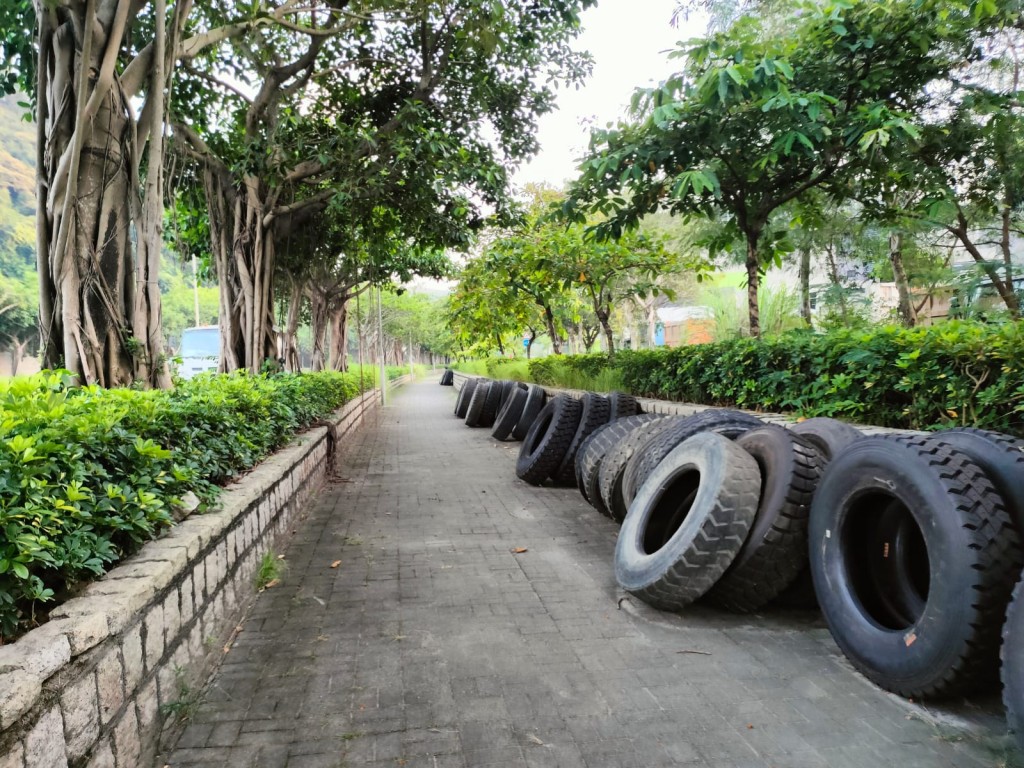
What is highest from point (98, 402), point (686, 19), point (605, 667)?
point (686, 19)

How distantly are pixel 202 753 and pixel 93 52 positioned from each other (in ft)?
15.8

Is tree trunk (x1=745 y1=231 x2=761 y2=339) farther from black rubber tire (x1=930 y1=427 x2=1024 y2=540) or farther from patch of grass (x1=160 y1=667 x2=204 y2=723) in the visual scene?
patch of grass (x1=160 y1=667 x2=204 y2=723)

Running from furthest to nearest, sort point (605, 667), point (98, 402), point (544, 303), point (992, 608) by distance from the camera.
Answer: point (544, 303) < point (98, 402) < point (605, 667) < point (992, 608)

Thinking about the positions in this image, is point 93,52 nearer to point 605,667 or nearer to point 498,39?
point 498,39

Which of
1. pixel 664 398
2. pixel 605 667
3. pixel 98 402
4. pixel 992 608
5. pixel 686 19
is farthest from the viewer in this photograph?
pixel 664 398

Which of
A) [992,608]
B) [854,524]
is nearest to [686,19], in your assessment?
[854,524]

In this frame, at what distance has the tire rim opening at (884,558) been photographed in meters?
2.89

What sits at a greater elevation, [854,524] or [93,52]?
[93,52]

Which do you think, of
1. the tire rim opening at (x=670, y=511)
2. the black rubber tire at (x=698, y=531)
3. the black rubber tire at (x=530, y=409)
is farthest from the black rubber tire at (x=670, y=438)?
the black rubber tire at (x=530, y=409)

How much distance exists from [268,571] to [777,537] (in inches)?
123

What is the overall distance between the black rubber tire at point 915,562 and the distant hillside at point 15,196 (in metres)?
43.7

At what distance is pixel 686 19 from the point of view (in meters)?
7.18

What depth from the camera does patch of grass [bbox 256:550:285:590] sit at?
394 cm

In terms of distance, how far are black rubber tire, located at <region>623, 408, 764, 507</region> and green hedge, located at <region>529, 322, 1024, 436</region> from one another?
717 mm
